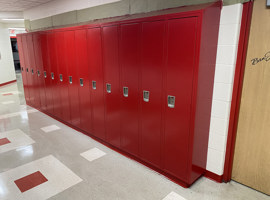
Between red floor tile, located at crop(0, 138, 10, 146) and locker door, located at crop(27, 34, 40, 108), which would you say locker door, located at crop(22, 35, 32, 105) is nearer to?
locker door, located at crop(27, 34, 40, 108)

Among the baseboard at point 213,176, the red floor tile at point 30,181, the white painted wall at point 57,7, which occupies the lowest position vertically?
the red floor tile at point 30,181

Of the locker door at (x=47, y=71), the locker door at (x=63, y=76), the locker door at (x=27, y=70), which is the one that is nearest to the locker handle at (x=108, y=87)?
the locker door at (x=63, y=76)

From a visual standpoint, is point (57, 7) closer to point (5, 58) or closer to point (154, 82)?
point (154, 82)

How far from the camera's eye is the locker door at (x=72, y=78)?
3.54 metres

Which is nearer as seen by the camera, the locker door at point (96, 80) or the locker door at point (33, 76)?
the locker door at point (96, 80)

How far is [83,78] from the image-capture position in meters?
3.46

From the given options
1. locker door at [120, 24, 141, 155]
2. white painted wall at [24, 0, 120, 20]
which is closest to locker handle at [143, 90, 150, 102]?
locker door at [120, 24, 141, 155]

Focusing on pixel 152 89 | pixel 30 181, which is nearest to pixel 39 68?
pixel 30 181

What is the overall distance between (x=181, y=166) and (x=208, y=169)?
427 mm

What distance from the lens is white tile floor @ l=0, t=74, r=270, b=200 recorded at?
2170mm

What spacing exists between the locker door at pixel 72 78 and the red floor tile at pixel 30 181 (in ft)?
4.64

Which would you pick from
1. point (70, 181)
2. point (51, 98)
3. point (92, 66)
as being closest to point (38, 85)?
point (51, 98)

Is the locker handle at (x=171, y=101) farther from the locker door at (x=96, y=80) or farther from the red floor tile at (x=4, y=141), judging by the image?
the red floor tile at (x=4, y=141)

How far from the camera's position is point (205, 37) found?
6.26ft
